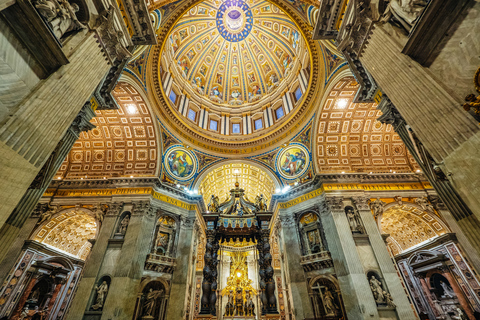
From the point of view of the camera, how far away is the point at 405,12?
5.23m

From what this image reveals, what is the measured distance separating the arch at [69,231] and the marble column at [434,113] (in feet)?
54.1

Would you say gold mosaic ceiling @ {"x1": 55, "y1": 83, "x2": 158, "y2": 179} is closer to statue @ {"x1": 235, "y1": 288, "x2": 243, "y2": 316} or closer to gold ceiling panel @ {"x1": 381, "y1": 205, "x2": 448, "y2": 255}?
gold ceiling panel @ {"x1": 381, "y1": 205, "x2": 448, "y2": 255}

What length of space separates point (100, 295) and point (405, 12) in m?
16.6

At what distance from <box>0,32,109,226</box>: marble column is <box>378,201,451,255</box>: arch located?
53.0ft

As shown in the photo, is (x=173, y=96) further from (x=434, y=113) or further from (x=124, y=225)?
(x=434, y=113)

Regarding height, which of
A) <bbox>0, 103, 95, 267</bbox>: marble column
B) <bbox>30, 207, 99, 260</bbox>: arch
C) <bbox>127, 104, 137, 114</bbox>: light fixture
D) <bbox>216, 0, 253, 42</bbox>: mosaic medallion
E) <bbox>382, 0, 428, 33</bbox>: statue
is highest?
<bbox>216, 0, 253, 42</bbox>: mosaic medallion

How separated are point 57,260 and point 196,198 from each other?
10.9 metres

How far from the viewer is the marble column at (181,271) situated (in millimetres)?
11984

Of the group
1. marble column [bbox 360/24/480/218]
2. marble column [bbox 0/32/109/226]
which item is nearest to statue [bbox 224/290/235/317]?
marble column [bbox 0/32/109/226]

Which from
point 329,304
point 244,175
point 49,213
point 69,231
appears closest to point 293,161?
point 244,175

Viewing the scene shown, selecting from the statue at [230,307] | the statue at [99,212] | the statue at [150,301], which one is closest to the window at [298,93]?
the statue at [99,212]

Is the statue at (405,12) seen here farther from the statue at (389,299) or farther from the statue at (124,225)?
the statue at (124,225)

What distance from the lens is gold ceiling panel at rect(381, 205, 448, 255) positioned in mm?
13836

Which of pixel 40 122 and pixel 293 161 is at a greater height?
pixel 293 161
